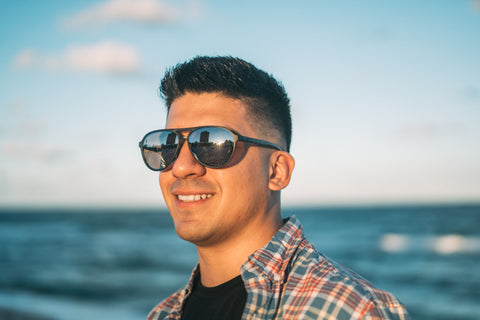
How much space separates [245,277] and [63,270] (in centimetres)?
1753

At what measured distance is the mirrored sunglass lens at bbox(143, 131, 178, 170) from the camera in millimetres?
2416

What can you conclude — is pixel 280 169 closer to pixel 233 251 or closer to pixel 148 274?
pixel 233 251

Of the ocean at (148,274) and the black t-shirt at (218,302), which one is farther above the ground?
the black t-shirt at (218,302)

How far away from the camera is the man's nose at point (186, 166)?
2.33m

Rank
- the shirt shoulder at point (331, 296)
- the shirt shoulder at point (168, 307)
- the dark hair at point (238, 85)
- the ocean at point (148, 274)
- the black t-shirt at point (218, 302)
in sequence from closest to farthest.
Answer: the shirt shoulder at point (331, 296) → the black t-shirt at point (218, 302) → the dark hair at point (238, 85) → the shirt shoulder at point (168, 307) → the ocean at point (148, 274)

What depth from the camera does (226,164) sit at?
7.52ft

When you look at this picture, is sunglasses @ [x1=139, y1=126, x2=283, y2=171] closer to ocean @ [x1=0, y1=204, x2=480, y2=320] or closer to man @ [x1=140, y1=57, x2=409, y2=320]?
man @ [x1=140, y1=57, x2=409, y2=320]

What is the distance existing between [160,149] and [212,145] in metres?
0.38

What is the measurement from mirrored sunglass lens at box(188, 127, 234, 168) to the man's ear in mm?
314

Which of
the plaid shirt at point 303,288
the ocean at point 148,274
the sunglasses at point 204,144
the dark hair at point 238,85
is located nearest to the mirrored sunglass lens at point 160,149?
the sunglasses at point 204,144

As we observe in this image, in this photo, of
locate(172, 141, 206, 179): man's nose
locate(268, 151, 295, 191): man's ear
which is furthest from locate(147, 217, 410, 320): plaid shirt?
locate(172, 141, 206, 179): man's nose

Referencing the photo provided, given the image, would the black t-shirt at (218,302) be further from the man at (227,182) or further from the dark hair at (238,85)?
the dark hair at (238,85)

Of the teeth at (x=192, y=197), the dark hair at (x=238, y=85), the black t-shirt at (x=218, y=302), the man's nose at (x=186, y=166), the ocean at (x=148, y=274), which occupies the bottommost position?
the ocean at (x=148, y=274)

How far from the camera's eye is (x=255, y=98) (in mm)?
2463
